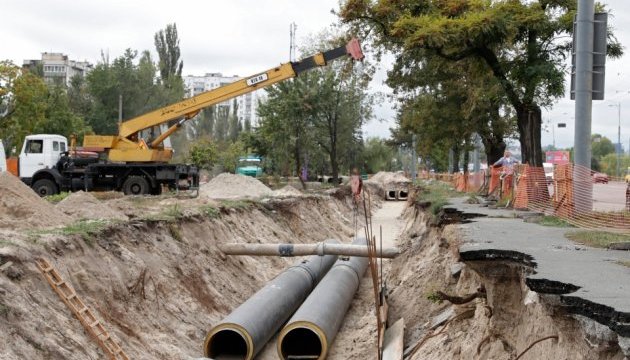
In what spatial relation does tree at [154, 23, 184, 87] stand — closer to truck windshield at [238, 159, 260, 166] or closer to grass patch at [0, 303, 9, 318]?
truck windshield at [238, 159, 260, 166]

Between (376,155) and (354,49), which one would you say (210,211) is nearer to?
(354,49)

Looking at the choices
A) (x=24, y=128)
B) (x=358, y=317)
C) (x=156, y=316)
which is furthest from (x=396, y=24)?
(x=24, y=128)

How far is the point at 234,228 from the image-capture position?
19.0 m

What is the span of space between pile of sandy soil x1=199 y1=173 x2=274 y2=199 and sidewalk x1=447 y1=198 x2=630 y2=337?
2116 cm

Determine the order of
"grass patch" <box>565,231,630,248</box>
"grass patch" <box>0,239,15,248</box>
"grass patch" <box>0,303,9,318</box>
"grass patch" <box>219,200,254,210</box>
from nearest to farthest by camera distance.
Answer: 1. "grass patch" <box>0,303,9,318</box>
2. "grass patch" <box>565,231,630,248</box>
3. "grass patch" <box>0,239,15,248</box>
4. "grass patch" <box>219,200,254,210</box>

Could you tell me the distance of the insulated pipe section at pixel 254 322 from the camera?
1042 cm

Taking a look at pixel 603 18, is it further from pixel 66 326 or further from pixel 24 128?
pixel 24 128

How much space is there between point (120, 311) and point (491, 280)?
5.69 m

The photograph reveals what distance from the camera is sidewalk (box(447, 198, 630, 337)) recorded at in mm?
4339

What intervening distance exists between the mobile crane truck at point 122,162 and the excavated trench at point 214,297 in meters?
6.84

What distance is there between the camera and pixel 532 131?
59.3 ft

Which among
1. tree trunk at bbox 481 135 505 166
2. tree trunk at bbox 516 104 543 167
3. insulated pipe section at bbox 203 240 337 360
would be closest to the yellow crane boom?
tree trunk at bbox 516 104 543 167

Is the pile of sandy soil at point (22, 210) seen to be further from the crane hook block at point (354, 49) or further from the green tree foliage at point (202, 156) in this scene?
the green tree foliage at point (202, 156)

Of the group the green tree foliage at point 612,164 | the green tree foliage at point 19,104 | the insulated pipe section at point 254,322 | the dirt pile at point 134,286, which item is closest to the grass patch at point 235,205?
the dirt pile at point 134,286
